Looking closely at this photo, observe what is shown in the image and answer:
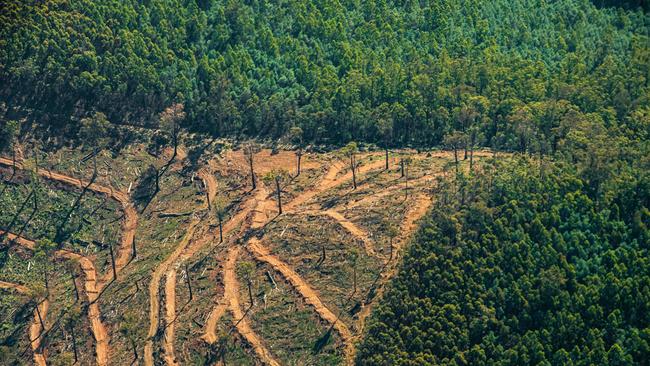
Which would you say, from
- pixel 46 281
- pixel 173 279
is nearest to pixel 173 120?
pixel 173 279

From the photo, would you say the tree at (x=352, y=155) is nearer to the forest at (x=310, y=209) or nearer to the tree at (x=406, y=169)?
the forest at (x=310, y=209)

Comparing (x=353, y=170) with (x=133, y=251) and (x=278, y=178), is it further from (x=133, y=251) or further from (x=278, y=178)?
(x=133, y=251)

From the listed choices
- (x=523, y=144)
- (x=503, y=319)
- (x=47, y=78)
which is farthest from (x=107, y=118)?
(x=503, y=319)

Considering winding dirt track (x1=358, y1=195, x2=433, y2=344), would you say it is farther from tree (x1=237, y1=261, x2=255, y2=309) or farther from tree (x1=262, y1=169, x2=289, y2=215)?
tree (x1=262, y1=169, x2=289, y2=215)

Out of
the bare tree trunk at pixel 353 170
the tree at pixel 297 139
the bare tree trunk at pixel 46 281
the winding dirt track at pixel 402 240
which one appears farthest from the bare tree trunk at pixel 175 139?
the winding dirt track at pixel 402 240

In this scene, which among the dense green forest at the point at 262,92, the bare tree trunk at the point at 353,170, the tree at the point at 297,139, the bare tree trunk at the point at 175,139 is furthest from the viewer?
the dense green forest at the point at 262,92

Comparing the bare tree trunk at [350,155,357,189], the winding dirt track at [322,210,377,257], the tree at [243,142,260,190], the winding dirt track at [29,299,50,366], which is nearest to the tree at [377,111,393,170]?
the bare tree trunk at [350,155,357,189]

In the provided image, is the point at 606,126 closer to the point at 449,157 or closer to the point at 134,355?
the point at 449,157
